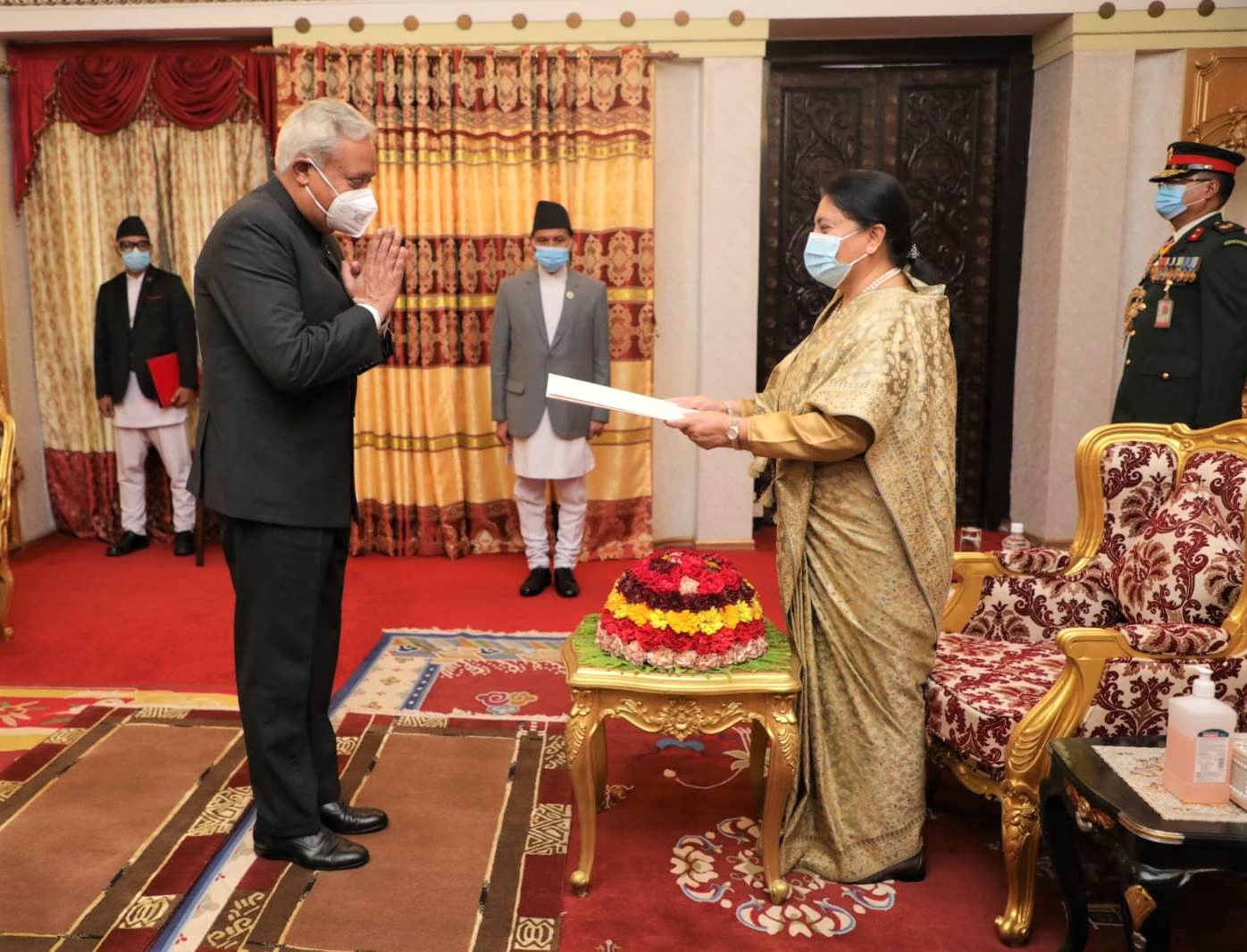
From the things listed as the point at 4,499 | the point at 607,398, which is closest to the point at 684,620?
the point at 607,398

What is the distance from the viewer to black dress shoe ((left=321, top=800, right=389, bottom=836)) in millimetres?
2723

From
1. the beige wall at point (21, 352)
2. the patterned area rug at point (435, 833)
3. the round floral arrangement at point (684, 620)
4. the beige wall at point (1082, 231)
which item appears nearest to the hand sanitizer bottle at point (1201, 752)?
the round floral arrangement at point (684, 620)

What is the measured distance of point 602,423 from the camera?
4.84 m

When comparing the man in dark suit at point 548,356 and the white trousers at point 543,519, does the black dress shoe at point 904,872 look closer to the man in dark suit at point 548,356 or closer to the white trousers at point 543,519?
the man in dark suit at point 548,356

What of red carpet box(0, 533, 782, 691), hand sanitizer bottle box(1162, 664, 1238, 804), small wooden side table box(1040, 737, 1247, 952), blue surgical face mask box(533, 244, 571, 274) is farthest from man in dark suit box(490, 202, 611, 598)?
hand sanitizer bottle box(1162, 664, 1238, 804)

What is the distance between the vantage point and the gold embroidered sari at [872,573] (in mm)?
2400

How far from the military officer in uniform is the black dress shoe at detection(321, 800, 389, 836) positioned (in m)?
3.37

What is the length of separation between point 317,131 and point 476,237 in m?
3.11

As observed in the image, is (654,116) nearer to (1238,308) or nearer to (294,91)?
(294,91)

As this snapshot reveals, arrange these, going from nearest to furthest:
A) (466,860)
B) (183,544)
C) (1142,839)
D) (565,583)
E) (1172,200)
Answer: (1142,839) < (466,860) < (1172,200) < (565,583) < (183,544)

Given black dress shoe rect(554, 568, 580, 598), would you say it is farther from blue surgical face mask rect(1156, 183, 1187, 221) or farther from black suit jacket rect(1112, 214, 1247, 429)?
blue surgical face mask rect(1156, 183, 1187, 221)

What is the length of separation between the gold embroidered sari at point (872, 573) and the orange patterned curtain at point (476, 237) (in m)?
2.94

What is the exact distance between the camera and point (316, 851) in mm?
2535

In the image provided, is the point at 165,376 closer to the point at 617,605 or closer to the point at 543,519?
the point at 543,519
